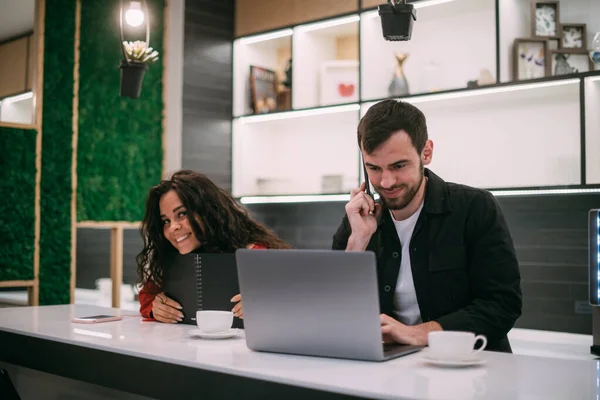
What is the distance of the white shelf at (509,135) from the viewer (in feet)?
11.8

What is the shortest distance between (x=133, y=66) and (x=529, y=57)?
1992 mm

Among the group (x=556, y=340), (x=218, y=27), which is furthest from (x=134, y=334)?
(x=218, y=27)

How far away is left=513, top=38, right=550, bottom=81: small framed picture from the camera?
3.64 meters

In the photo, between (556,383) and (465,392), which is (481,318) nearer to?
(556,383)

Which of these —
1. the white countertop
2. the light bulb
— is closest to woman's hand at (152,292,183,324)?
the white countertop

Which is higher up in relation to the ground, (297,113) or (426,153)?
(297,113)

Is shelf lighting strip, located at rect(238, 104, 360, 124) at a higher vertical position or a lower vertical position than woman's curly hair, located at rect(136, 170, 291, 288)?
higher

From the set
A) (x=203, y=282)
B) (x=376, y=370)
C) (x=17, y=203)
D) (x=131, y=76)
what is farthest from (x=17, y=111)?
(x=376, y=370)

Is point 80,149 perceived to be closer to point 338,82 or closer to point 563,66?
point 338,82

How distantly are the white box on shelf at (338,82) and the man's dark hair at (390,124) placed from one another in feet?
7.76

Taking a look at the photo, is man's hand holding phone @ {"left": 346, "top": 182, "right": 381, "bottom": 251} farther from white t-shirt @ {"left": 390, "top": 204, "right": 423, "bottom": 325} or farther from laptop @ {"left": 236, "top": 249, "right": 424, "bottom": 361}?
laptop @ {"left": 236, "top": 249, "right": 424, "bottom": 361}

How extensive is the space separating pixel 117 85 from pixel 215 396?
3.42 metres

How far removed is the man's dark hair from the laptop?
2.06ft

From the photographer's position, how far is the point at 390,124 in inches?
78.8
